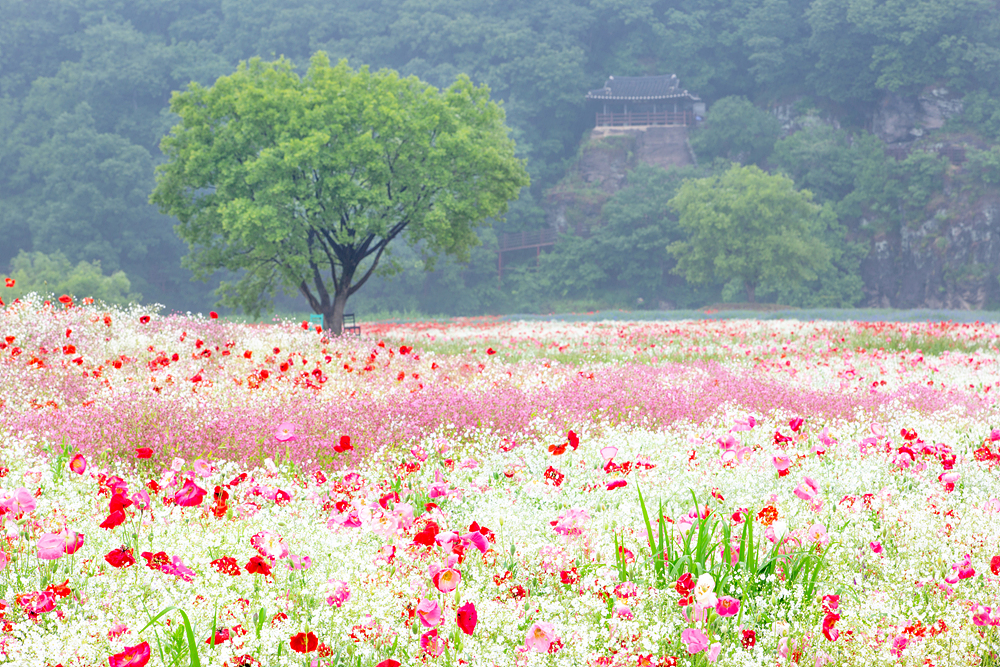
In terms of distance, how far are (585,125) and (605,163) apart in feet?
21.3

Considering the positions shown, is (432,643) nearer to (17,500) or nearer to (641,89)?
(17,500)

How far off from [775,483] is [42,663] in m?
3.96

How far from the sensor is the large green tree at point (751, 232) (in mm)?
48938

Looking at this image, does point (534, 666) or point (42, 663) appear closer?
point (42, 663)

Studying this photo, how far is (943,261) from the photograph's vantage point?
54.6 meters

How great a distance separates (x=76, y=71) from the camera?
66625 mm

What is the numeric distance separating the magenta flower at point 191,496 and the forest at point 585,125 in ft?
154

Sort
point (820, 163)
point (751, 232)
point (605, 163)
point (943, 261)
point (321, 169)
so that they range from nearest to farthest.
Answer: point (321, 169)
point (751, 232)
point (943, 261)
point (820, 163)
point (605, 163)

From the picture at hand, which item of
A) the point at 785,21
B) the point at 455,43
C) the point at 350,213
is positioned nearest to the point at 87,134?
the point at 455,43

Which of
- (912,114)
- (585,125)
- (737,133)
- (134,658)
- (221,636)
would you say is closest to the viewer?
(134,658)

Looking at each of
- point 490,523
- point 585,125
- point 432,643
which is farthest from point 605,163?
point 432,643

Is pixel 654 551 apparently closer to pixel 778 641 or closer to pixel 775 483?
pixel 778 641

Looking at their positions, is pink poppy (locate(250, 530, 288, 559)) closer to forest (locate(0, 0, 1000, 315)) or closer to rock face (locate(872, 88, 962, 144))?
forest (locate(0, 0, 1000, 315))

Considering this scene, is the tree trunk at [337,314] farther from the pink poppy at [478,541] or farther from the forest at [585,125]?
the forest at [585,125]
